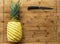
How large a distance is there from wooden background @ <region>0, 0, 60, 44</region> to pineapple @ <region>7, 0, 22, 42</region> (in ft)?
0.34

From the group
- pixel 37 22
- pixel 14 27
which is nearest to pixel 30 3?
pixel 37 22

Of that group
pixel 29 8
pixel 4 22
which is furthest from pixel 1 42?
pixel 29 8

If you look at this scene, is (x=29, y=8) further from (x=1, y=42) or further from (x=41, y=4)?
(x=1, y=42)

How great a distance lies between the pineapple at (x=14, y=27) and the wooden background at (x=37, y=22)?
102 mm

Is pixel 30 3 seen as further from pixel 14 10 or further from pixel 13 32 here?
pixel 13 32

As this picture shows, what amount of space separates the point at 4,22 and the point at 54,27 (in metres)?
0.53

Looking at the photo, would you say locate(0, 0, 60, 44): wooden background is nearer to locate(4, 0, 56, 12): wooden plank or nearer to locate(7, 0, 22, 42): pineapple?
locate(4, 0, 56, 12): wooden plank

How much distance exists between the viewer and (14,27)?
4.82ft

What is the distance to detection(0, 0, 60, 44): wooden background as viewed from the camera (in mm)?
1593

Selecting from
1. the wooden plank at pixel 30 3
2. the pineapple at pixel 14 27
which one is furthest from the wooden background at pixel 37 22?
the pineapple at pixel 14 27

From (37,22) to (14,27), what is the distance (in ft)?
0.91

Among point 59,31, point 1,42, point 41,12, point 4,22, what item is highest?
point 41,12

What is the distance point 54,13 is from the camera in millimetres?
1639

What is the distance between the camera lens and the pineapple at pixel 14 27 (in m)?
1.47
